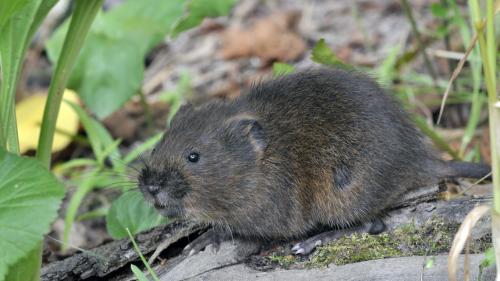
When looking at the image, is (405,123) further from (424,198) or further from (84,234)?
(84,234)

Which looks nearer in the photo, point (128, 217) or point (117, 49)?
point (128, 217)

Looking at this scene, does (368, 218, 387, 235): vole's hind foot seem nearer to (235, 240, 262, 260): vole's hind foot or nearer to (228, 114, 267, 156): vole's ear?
(235, 240, 262, 260): vole's hind foot

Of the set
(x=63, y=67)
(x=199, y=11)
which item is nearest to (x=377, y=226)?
(x=63, y=67)

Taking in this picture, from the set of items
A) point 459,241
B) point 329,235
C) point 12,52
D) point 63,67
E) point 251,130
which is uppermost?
point 12,52

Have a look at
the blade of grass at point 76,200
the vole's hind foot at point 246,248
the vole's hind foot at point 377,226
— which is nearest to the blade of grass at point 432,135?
the vole's hind foot at point 377,226

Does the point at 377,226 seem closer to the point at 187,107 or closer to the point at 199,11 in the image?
the point at 187,107

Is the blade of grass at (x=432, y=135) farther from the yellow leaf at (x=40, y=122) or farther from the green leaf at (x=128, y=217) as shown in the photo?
the yellow leaf at (x=40, y=122)
